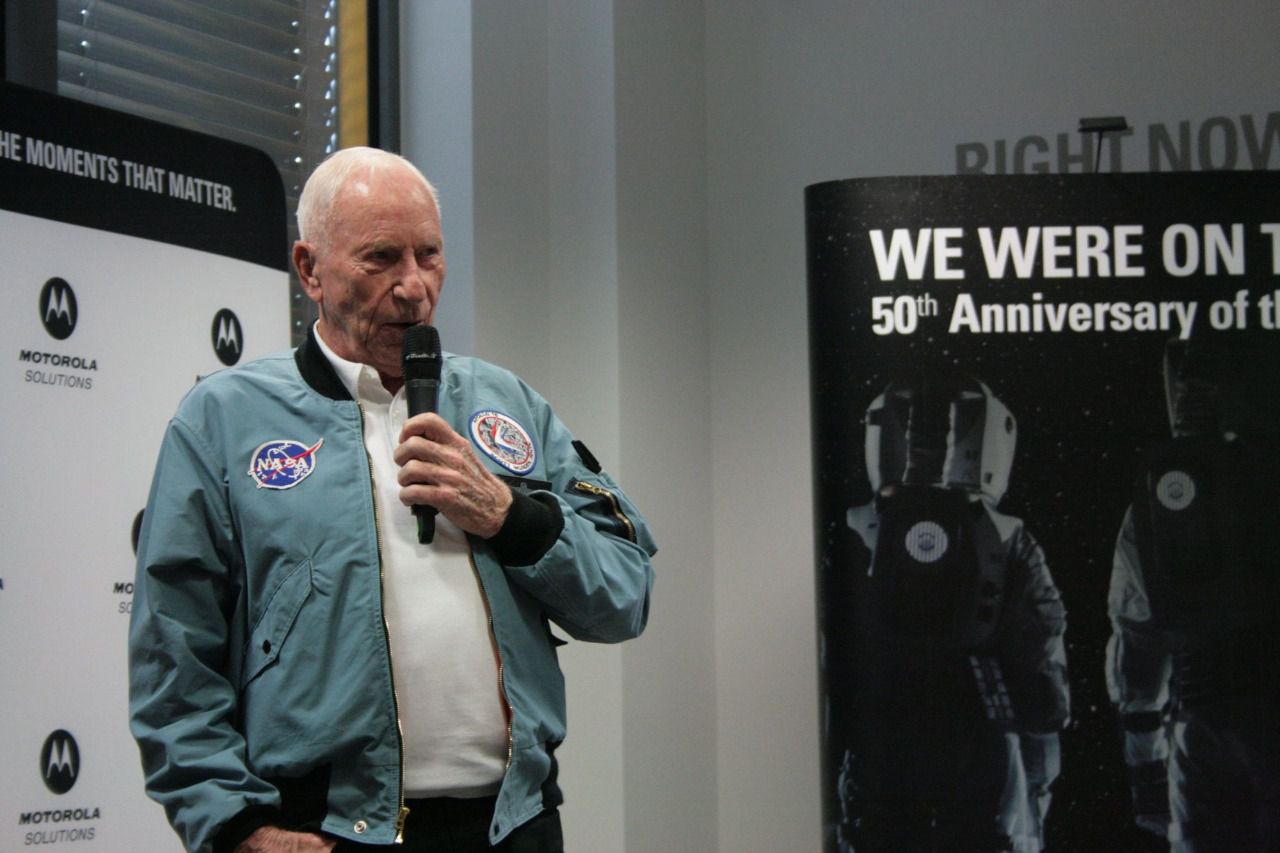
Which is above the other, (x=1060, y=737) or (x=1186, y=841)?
(x=1060, y=737)

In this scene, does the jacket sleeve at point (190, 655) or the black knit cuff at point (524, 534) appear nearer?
the jacket sleeve at point (190, 655)

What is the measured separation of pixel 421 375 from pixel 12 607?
1.06 metres

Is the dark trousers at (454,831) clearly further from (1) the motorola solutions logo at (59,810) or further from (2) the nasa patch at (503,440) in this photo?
(1) the motorola solutions logo at (59,810)

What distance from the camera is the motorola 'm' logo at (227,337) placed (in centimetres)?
274

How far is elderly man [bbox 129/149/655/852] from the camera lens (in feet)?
5.02

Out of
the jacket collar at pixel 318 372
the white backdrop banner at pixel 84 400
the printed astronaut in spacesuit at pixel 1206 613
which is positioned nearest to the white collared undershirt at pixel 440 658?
the jacket collar at pixel 318 372

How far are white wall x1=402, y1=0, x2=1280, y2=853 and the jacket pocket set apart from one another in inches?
98.1

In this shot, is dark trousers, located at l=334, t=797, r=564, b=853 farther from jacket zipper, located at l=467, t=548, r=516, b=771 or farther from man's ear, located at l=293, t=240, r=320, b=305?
man's ear, located at l=293, t=240, r=320, b=305

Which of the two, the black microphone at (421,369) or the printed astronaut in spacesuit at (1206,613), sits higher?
the black microphone at (421,369)

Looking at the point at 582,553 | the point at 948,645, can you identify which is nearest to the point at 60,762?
the point at 582,553

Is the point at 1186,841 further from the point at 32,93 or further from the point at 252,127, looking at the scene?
the point at 252,127

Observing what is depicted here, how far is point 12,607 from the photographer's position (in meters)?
2.29

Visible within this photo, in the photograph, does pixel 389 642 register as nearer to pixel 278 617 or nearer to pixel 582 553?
pixel 278 617

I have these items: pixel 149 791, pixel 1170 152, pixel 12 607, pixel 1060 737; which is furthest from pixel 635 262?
pixel 149 791
